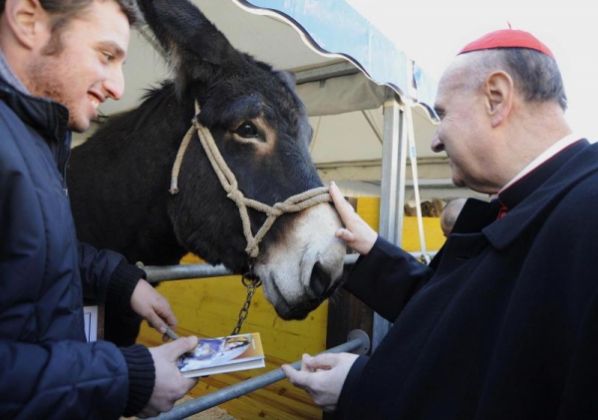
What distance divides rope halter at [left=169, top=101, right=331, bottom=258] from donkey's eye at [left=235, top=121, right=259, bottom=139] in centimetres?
12

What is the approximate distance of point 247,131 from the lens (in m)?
1.72

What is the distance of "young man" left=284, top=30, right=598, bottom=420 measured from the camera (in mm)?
832

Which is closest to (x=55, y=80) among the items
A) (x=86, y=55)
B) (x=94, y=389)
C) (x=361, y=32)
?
(x=86, y=55)

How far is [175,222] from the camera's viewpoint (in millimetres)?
1721

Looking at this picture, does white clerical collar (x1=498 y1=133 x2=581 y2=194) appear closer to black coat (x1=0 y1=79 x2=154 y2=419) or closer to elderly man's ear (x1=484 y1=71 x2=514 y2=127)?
elderly man's ear (x1=484 y1=71 x2=514 y2=127)

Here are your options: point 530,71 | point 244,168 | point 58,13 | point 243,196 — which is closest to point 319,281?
point 243,196

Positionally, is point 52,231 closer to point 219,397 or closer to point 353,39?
point 219,397

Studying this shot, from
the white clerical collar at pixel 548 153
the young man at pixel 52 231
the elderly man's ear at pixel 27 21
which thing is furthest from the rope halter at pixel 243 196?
the elderly man's ear at pixel 27 21

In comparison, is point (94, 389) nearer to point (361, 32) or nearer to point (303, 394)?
point (361, 32)

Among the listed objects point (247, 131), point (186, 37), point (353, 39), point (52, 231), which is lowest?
point (52, 231)

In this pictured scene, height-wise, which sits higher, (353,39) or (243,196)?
(353,39)

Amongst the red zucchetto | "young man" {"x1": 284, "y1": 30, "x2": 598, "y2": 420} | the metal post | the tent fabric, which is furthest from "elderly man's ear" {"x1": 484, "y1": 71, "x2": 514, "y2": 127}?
the metal post

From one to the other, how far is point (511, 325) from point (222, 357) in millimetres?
770

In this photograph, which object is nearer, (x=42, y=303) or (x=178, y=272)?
(x=42, y=303)
